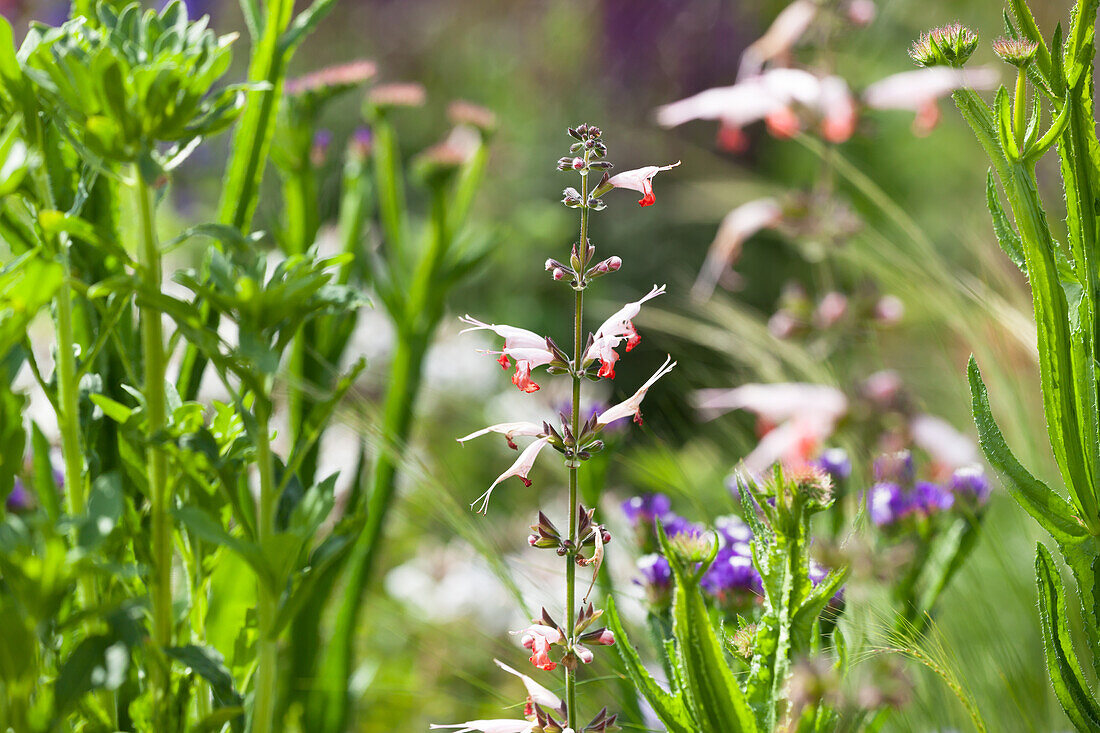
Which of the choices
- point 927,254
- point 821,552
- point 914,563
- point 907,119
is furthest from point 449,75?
point 821,552

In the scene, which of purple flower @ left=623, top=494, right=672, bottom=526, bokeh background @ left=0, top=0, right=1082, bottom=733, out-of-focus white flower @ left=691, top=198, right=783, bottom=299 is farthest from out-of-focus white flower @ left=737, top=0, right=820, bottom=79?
purple flower @ left=623, top=494, right=672, bottom=526

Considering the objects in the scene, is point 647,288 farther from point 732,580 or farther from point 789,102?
point 732,580

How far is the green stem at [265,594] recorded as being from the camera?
1.10ft

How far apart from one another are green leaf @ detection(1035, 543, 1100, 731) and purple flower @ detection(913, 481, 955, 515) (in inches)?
7.2

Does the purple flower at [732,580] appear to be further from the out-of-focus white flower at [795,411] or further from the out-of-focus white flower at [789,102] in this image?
the out-of-focus white flower at [789,102]

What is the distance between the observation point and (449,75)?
277 centimetres

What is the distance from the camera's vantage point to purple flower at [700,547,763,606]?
1.54 ft

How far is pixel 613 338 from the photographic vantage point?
14.0 inches

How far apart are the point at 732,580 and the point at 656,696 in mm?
112

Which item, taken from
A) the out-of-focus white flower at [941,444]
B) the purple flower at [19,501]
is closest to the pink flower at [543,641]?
the purple flower at [19,501]

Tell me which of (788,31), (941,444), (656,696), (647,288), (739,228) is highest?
(647,288)

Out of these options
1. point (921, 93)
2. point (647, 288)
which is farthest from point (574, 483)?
point (647, 288)

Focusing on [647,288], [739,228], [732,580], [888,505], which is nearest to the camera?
[732,580]

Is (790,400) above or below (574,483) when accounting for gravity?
above
